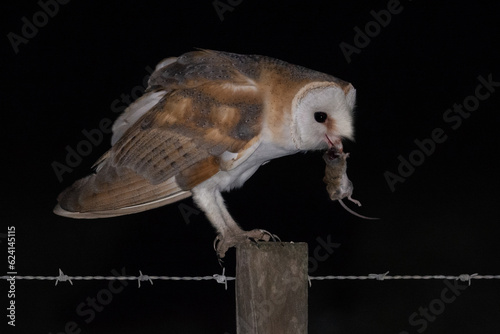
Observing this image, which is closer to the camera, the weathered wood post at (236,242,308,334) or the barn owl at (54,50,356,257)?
the weathered wood post at (236,242,308,334)

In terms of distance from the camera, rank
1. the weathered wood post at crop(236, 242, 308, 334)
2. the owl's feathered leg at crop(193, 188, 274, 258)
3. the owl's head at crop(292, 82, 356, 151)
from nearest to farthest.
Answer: the weathered wood post at crop(236, 242, 308, 334), the owl's head at crop(292, 82, 356, 151), the owl's feathered leg at crop(193, 188, 274, 258)

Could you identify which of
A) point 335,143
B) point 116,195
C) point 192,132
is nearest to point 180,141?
point 192,132

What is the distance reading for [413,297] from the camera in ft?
→ 19.7

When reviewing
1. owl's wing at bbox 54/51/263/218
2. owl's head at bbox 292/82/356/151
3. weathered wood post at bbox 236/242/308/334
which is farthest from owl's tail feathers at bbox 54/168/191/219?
weathered wood post at bbox 236/242/308/334

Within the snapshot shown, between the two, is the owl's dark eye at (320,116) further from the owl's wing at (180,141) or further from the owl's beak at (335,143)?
the owl's wing at (180,141)

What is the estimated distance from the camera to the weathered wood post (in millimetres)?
2010

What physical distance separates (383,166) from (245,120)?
4.30 m

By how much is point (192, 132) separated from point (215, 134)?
3.6 inches

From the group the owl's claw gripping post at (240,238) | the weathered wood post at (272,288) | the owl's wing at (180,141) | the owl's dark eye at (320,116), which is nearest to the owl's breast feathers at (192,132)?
the owl's wing at (180,141)

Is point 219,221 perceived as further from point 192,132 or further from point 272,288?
point 272,288

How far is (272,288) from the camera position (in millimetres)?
Result: 2012

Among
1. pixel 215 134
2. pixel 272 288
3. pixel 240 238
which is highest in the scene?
pixel 215 134

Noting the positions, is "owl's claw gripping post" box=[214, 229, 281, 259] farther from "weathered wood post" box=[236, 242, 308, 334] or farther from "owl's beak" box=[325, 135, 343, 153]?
"weathered wood post" box=[236, 242, 308, 334]

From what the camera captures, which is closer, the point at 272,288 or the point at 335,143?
the point at 272,288
